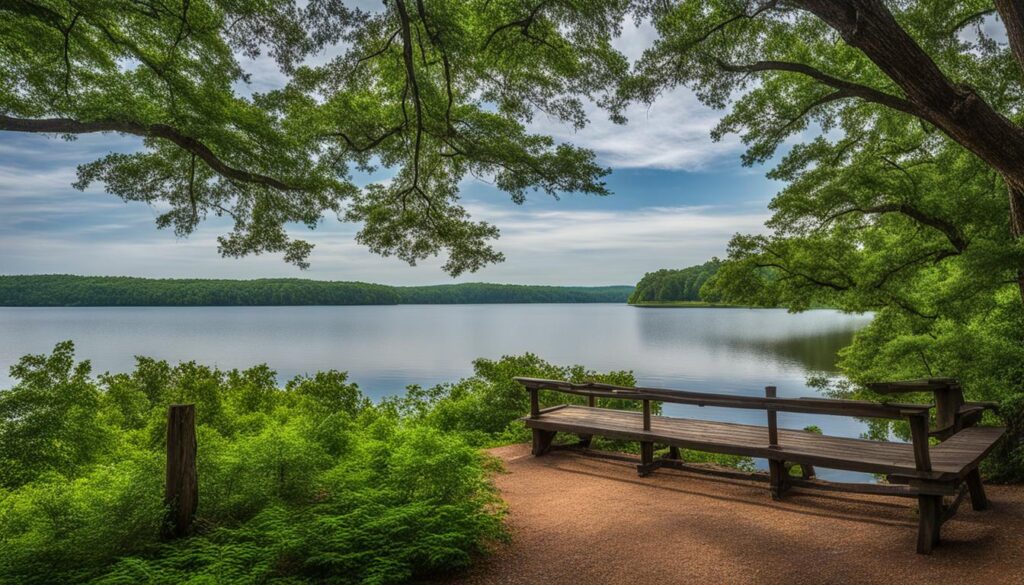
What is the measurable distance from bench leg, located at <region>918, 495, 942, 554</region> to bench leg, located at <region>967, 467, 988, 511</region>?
1.20m

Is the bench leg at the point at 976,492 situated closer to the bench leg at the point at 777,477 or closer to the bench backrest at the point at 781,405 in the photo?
the bench backrest at the point at 781,405

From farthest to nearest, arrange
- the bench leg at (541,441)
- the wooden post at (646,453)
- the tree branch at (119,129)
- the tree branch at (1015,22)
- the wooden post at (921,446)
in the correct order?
the bench leg at (541,441) < the wooden post at (646,453) < the tree branch at (119,129) < the tree branch at (1015,22) < the wooden post at (921,446)

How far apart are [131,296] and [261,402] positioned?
292 ft

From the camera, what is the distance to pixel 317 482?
5.33 m

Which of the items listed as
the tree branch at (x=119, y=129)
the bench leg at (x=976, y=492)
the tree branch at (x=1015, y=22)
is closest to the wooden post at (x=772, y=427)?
the bench leg at (x=976, y=492)

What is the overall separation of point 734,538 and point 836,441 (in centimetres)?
225

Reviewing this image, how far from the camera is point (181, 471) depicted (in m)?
4.62

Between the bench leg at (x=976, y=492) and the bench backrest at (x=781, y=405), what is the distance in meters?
0.62

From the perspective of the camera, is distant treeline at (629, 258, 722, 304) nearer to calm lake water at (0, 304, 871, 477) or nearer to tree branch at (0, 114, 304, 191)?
calm lake water at (0, 304, 871, 477)

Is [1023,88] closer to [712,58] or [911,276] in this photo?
[911,276]

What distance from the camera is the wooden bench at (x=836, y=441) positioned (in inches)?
174

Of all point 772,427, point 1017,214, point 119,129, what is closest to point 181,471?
point 119,129

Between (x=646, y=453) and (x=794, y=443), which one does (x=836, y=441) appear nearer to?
(x=794, y=443)

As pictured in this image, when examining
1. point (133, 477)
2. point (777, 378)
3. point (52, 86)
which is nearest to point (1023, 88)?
point (133, 477)
